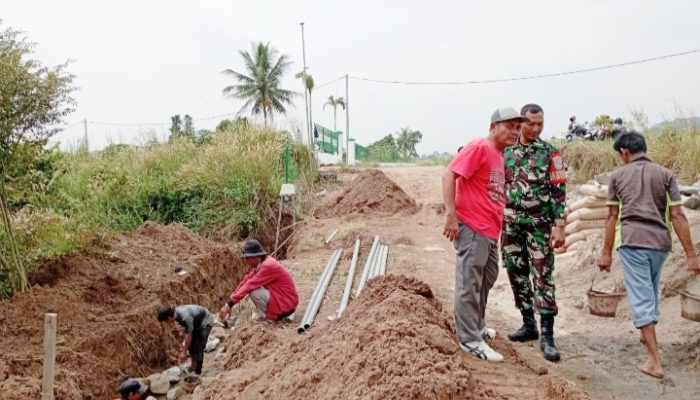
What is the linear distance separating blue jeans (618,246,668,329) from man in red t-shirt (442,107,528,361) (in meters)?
1.06

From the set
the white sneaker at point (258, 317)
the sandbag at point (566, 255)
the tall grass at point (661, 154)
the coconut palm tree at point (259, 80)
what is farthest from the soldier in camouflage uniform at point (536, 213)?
the coconut palm tree at point (259, 80)

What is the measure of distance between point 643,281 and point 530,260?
2.58 ft

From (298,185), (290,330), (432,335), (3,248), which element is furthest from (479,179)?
(298,185)

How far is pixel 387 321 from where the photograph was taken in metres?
3.73

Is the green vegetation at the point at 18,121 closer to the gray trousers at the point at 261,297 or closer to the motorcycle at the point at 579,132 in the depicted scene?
the gray trousers at the point at 261,297

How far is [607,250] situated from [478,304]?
3.70 ft

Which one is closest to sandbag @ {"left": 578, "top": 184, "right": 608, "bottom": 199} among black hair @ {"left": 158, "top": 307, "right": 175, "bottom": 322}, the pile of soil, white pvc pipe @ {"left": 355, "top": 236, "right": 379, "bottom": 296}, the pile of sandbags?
the pile of sandbags

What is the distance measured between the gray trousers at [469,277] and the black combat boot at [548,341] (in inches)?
31.2

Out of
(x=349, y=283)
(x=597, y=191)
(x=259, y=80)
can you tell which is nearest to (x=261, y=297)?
(x=349, y=283)

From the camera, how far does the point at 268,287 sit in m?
6.49

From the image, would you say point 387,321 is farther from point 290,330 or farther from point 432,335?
point 290,330

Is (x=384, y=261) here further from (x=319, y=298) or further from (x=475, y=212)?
(x=475, y=212)

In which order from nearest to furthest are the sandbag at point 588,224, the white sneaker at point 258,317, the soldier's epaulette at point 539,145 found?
the soldier's epaulette at point 539,145 → the white sneaker at point 258,317 → the sandbag at point 588,224

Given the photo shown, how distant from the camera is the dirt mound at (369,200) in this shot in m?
14.7
